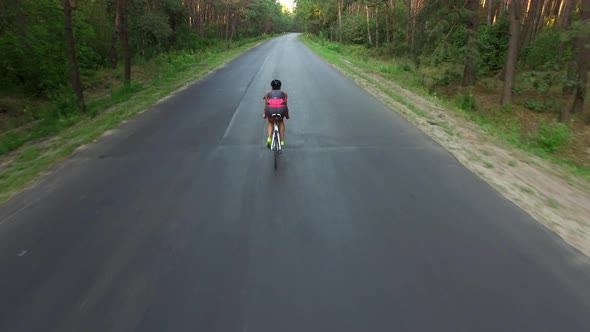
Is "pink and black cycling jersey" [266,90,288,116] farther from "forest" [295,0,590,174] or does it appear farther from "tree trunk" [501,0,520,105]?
"tree trunk" [501,0,520,105]

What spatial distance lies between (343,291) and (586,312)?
7.42 feet

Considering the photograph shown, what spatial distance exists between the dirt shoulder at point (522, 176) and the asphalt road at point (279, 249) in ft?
1.02

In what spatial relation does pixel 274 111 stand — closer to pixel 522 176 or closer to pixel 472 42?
pixel 522 176

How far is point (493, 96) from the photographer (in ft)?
62.9

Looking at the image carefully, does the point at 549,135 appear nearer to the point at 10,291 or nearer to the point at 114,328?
the point at 114,328

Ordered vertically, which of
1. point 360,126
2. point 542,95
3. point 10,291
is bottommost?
point 10,291

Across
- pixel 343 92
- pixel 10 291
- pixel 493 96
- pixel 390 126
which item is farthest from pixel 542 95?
pixel 10 291

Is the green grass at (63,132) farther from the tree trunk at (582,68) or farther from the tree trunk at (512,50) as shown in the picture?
the tree trunk at (582,68)

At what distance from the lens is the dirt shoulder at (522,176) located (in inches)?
207

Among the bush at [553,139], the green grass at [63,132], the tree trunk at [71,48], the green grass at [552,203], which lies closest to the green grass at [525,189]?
the green grass at [552,203]

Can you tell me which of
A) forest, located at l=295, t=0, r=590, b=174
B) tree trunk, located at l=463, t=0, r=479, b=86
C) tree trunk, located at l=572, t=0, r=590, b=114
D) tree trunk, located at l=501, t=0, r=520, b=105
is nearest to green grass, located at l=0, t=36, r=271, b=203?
forest, located at l=295, t=0, r=590, b=174

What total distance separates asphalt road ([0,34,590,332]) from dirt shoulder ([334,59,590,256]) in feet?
1.02

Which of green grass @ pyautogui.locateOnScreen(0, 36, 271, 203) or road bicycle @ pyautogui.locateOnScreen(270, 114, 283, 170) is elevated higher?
road bicycle @ pyautogui.locateOnScreen(270, 114, 283, 170)

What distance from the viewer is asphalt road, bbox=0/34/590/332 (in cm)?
340
